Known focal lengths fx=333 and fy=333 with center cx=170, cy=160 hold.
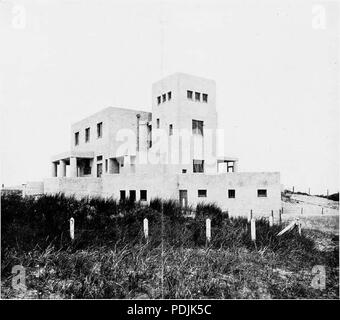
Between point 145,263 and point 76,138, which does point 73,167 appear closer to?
point 76,138

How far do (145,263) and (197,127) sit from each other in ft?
54.9

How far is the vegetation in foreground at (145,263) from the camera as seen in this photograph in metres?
5.69

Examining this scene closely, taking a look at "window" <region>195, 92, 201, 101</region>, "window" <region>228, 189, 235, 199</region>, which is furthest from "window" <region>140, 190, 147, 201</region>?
"window" <region>195, 92, 201, 101</region>

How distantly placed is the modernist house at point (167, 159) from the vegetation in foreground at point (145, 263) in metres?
8.97

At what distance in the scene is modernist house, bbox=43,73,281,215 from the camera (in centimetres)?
1881

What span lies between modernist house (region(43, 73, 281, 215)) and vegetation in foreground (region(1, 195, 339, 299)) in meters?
8.97

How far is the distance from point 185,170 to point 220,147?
357 cm

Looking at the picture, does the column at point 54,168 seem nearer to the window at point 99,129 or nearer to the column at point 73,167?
the column at point 73,167

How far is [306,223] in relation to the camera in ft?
53.9

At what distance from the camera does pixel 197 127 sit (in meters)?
22.5

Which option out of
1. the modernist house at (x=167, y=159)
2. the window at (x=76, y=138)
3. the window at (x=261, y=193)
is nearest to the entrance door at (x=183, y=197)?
the modernist house at (x=167, y=159)

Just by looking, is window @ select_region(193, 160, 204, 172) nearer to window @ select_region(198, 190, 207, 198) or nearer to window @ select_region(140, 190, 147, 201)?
window @ select_region(198, 190, 207, 198)
